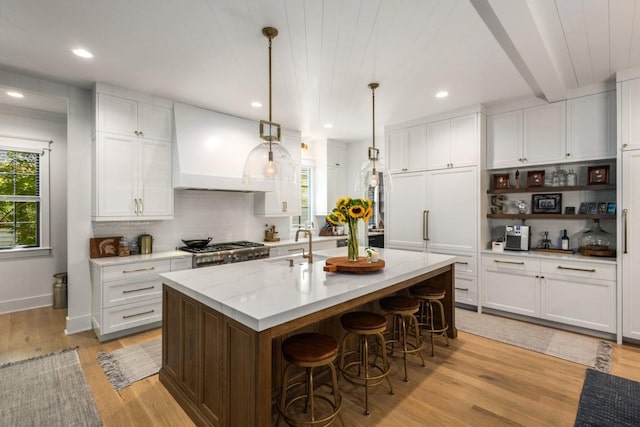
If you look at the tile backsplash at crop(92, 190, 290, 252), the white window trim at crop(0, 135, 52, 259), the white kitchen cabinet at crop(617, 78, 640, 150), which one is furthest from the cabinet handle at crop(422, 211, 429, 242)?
the white window trim at crop(0, 135, 52, 259)

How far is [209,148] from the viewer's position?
408 cm

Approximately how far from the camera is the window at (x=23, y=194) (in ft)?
13.5

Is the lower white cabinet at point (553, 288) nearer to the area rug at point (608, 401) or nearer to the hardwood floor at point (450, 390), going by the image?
the hardwood floor at point (450, 390)

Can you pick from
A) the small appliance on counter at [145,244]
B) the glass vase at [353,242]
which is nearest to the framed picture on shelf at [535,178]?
the glass vase at [353,242]

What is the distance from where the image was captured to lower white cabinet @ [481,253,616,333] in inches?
129

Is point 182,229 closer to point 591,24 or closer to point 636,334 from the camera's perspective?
point 591,24

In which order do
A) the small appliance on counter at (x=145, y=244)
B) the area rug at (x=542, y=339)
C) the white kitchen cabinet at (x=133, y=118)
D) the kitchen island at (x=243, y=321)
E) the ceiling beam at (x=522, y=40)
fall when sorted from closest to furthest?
the kitchen island at (x=243, y=321)
the ceiling beam at (x=522, y=40)
the area rug at (x=542, y=339)
the white kitchen cabinet at (x=133, y=118)
the small appliance on counter at (x=145, y=244)

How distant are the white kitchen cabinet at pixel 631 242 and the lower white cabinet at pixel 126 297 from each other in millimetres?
A: 4744

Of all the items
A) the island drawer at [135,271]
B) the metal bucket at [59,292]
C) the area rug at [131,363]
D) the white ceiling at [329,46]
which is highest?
the white ceiling at [329,46]

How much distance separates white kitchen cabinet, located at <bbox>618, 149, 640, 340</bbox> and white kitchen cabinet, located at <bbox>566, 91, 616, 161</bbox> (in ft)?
1.07

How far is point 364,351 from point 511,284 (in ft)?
8.43

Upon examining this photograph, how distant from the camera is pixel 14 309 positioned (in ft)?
13.7

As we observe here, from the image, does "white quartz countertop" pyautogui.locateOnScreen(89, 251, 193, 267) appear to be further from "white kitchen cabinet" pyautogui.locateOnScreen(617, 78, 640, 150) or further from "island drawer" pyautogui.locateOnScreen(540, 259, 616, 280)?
"white kitchen cabinet" pyautogui.locateOnScreen(617, 78, 640, 150)

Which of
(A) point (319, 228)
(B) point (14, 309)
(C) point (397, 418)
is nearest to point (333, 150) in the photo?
(A) point (319, 228)
